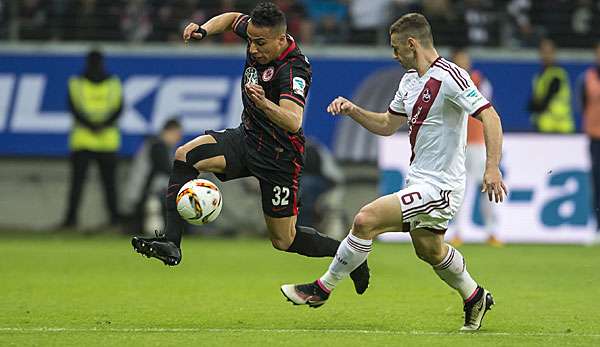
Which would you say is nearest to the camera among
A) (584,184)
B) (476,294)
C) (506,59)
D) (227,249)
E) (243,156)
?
(476,294)

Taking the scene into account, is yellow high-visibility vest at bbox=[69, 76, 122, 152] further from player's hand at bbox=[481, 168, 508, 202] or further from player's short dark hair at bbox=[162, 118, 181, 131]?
player's hand at bbox=[481, 168, 508, 202]

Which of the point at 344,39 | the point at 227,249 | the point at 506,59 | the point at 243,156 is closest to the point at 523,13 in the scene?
the point at 506,59

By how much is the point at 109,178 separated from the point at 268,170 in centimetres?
881

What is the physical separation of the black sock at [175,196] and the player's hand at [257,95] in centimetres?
83

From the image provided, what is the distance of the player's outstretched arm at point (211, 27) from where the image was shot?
857 centimetres

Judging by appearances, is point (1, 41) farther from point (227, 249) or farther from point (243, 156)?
point (243, 156)

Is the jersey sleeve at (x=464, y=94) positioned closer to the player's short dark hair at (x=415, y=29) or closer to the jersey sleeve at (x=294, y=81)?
the player's short dark hair at (x=415, y=29)

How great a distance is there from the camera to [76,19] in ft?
59.5

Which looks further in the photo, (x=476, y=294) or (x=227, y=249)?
(x=227, y=249)

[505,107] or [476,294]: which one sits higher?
[476,294]

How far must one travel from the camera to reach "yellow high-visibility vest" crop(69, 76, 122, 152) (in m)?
16.9

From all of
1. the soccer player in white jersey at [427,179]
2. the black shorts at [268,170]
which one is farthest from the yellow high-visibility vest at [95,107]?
the soccer player in white jersey at [427,179]

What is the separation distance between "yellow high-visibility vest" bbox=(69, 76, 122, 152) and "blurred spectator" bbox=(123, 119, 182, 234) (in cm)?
49

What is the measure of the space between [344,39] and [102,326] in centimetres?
1064
